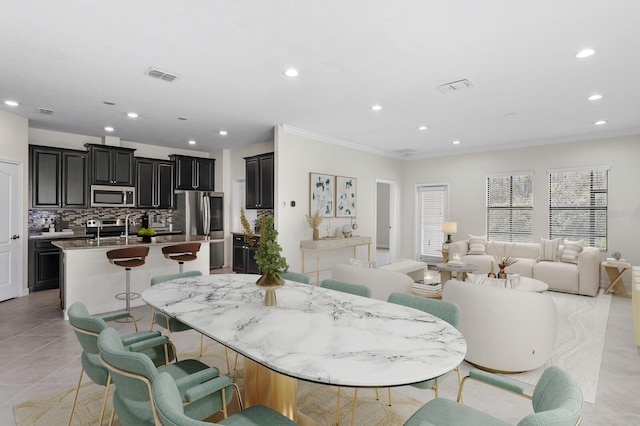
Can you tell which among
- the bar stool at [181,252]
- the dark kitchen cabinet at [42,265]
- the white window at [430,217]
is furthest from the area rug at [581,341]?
the dark kitchen cabinet at [42,265]

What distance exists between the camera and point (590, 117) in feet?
16.9

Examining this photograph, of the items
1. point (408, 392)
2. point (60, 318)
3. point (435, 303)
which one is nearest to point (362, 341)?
point (435, 303)

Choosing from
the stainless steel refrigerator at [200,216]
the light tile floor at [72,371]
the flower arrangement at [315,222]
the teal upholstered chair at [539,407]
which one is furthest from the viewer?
the stainless steel refrigerator at [200,216]

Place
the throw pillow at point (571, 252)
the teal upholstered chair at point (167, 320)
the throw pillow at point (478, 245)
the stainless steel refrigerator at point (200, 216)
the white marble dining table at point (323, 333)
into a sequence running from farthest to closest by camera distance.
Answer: the stainless steel refrigerator at point (200, 216)
the throw pillow at point (478, 245)
the throw pillow at point (571, 252)
the teal upholstered chair at point (167, 320)
the white marble dining table at point (323, 333)

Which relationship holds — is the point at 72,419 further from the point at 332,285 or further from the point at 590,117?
the point at 590,117

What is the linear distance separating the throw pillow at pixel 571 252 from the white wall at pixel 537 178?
0.77 meters

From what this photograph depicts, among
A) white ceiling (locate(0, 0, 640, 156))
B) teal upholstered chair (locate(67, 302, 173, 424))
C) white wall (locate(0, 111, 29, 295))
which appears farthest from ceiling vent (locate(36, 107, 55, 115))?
teal upholstered chair (locate(67, 302, 173, 424))

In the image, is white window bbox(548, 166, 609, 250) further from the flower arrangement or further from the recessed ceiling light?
the flower arrangement

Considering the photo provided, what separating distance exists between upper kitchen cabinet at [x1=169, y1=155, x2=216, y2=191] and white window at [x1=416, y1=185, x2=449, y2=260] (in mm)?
5035

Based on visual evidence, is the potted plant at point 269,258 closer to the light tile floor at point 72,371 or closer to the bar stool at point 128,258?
the light tile floor at point 72,371

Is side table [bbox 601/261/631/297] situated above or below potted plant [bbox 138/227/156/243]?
below

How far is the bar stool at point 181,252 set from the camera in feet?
15.4

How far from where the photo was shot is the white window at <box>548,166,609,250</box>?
246 inches

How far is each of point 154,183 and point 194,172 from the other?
892 mm
